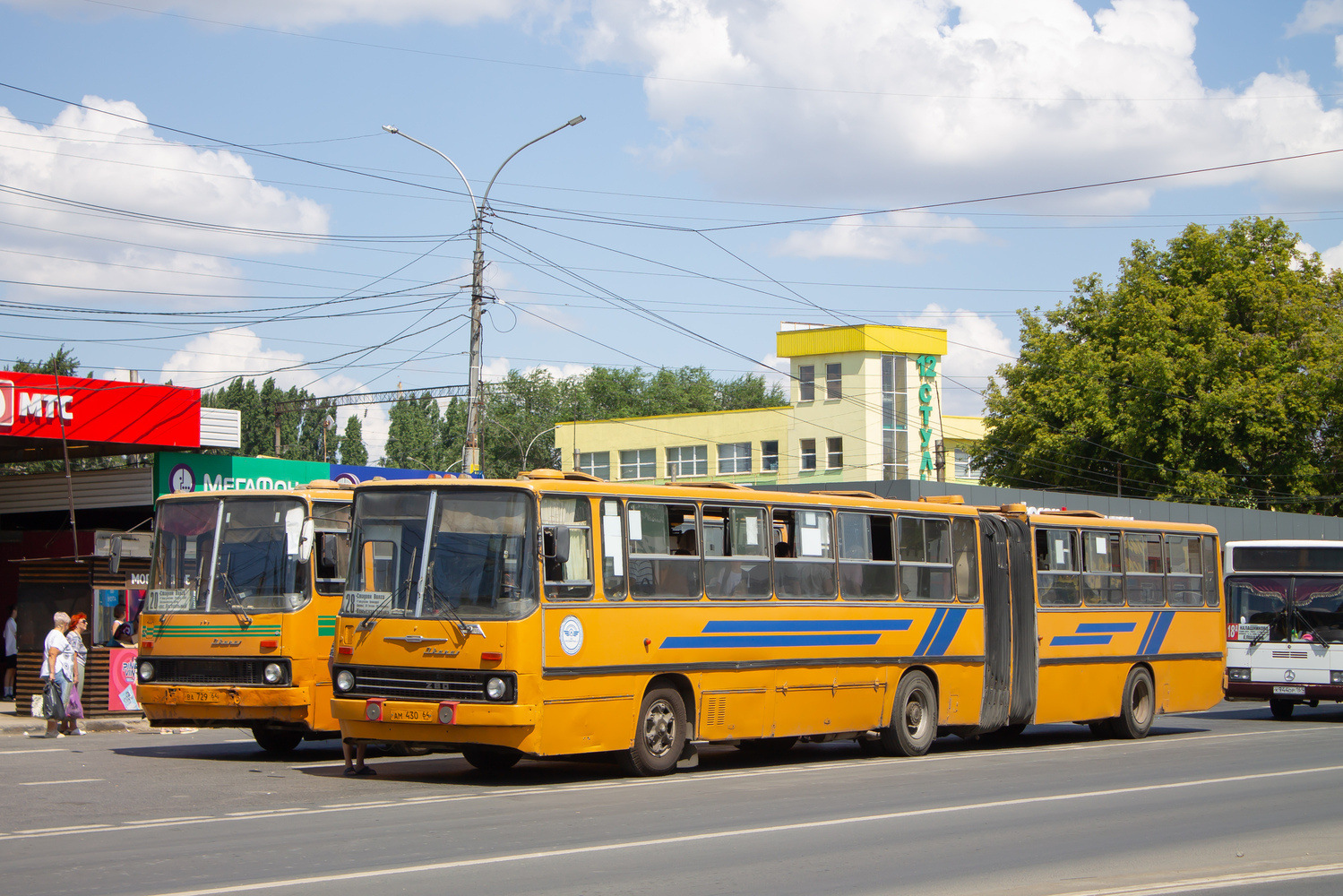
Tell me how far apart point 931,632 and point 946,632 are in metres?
0.31

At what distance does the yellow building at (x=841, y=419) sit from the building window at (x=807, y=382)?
0.05m

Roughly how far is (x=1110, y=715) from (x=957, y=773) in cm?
595

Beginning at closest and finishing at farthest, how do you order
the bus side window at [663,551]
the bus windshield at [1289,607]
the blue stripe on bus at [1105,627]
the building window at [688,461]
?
the bus side window at [663,551]
the blue stripe on bus at [1105,627]
the bus windshield at [1289,607]
the building window at [688,461]

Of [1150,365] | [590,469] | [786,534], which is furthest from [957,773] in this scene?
[590,469]

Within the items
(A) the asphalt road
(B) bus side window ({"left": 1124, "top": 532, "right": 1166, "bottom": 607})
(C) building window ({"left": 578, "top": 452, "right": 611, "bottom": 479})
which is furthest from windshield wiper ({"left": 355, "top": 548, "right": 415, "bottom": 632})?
(C) building window ({"left": 578, "top": 452, "right": 611, "bottom": 479})

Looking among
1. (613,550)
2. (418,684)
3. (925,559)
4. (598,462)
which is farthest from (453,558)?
(598,462)

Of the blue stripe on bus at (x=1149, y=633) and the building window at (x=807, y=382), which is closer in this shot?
the blue stripe on bus at (x=1149, y=633)

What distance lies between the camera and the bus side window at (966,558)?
711 inches

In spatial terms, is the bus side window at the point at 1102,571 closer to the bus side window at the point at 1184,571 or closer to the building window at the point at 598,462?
the bus side window at the point at 1184,571

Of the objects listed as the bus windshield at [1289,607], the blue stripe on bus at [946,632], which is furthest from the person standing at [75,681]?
the bus windshield at [1289,607]

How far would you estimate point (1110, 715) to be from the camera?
20.1 meters

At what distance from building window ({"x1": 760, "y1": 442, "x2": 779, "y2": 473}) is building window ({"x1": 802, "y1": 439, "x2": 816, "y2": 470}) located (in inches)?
79.4

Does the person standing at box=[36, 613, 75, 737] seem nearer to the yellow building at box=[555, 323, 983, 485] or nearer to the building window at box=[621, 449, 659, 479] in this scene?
the yellow building at box=[555, 323, 983, 485]

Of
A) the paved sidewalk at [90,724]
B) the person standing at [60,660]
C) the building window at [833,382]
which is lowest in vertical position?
the paved sidewalk at [90,724]
